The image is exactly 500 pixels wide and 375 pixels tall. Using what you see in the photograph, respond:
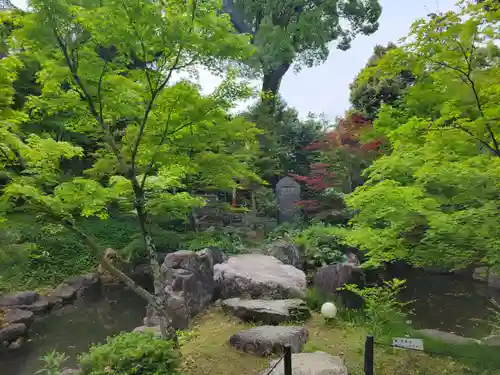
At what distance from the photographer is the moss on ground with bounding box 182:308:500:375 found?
15.4 feet

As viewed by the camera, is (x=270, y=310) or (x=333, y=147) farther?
(x=333, y=147)

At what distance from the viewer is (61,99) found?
4152 millimetres

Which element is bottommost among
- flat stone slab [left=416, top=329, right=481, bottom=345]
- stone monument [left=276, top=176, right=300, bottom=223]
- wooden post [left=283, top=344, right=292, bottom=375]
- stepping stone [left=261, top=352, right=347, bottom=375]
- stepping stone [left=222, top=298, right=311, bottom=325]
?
stepping stone [left=261, top=352, right=347, bottom=375]

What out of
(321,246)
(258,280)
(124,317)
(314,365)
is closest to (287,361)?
(314,365)

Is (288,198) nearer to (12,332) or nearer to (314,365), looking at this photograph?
(12,332)

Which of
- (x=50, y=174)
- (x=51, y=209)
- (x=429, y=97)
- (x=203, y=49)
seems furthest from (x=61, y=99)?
(x=429, y=97)

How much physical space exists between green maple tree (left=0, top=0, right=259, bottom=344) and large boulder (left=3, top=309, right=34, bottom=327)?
17.3 ft

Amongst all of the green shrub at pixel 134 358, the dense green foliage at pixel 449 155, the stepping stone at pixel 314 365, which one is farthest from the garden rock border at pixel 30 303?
the dense green foliage at pixel 449 155

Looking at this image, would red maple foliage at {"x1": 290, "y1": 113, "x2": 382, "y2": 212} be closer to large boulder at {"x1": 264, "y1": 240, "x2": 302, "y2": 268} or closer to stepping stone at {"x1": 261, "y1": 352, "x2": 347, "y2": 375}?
large boulder at {"x1": 264, "y1": 240, "x2": 302, "y2": 268}

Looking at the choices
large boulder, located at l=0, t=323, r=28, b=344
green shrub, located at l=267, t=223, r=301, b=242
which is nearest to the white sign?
large boulder, located at l=0, t=323, r=28, b=344

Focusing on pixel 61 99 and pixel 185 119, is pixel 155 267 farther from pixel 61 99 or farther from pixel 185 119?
pixel 61 99

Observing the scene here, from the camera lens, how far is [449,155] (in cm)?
386

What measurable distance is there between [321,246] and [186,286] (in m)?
4.72

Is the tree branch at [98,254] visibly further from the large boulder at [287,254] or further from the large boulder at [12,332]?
the large boulder at [287,254]
